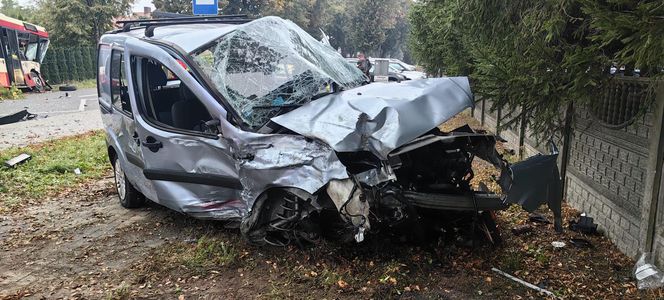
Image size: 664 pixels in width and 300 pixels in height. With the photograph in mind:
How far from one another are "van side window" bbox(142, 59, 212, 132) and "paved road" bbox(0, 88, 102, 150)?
6066 mm

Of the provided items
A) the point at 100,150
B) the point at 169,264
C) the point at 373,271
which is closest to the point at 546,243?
the point at 373,271

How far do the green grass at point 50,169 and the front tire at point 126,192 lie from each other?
1.50m

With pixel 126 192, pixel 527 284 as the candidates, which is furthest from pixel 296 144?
pixel 126 192

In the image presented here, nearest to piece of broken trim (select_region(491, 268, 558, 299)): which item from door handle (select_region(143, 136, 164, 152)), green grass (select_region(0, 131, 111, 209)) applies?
door handle (select_region(143, 136, 164, 152))

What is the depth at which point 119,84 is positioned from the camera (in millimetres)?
5465

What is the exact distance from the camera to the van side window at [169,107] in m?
5.00

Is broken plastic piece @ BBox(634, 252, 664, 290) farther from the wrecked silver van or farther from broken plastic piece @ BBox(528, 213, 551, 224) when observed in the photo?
broken plastic piece @ BBox(528, 213, 551, 224)

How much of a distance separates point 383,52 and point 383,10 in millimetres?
10319

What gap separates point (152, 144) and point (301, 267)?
193 cm

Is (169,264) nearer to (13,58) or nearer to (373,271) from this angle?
(373,271)

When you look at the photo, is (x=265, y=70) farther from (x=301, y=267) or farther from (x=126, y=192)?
(x=126, y=192)

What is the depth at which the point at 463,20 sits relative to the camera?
552 cm

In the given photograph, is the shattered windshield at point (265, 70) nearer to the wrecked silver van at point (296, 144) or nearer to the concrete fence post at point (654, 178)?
the wrecked silver van at point (296, 144)

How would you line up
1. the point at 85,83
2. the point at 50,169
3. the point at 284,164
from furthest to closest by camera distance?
the point at 85,83
the point at 50,169
the point at 284,164
